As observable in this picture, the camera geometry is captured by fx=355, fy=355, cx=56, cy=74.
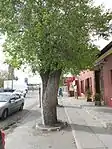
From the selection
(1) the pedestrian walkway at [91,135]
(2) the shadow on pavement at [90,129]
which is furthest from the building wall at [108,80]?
(2) the shadow on pavement at [90,129]

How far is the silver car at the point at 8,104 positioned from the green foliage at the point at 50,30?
22.0ft

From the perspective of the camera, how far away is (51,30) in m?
12.7

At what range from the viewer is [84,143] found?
10.4m

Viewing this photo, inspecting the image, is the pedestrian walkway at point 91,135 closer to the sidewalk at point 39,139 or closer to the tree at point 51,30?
the sidewalk at point 39,139

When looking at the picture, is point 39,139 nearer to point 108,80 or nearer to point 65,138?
point 65,138

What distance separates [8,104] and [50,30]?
9.57m

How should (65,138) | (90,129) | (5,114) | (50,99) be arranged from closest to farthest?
(65,138) < (90,129) < (50,99) < (5,114)

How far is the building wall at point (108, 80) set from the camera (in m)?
23.2

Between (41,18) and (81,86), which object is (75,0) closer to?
(41,18)

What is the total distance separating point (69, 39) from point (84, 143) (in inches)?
160

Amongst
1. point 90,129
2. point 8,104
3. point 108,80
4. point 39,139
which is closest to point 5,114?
point 8,104

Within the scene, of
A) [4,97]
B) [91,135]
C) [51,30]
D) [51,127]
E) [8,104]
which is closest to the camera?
[91,135]

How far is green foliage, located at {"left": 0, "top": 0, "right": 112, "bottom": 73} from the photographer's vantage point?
12852 mm

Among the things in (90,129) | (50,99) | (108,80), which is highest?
(108,80)
